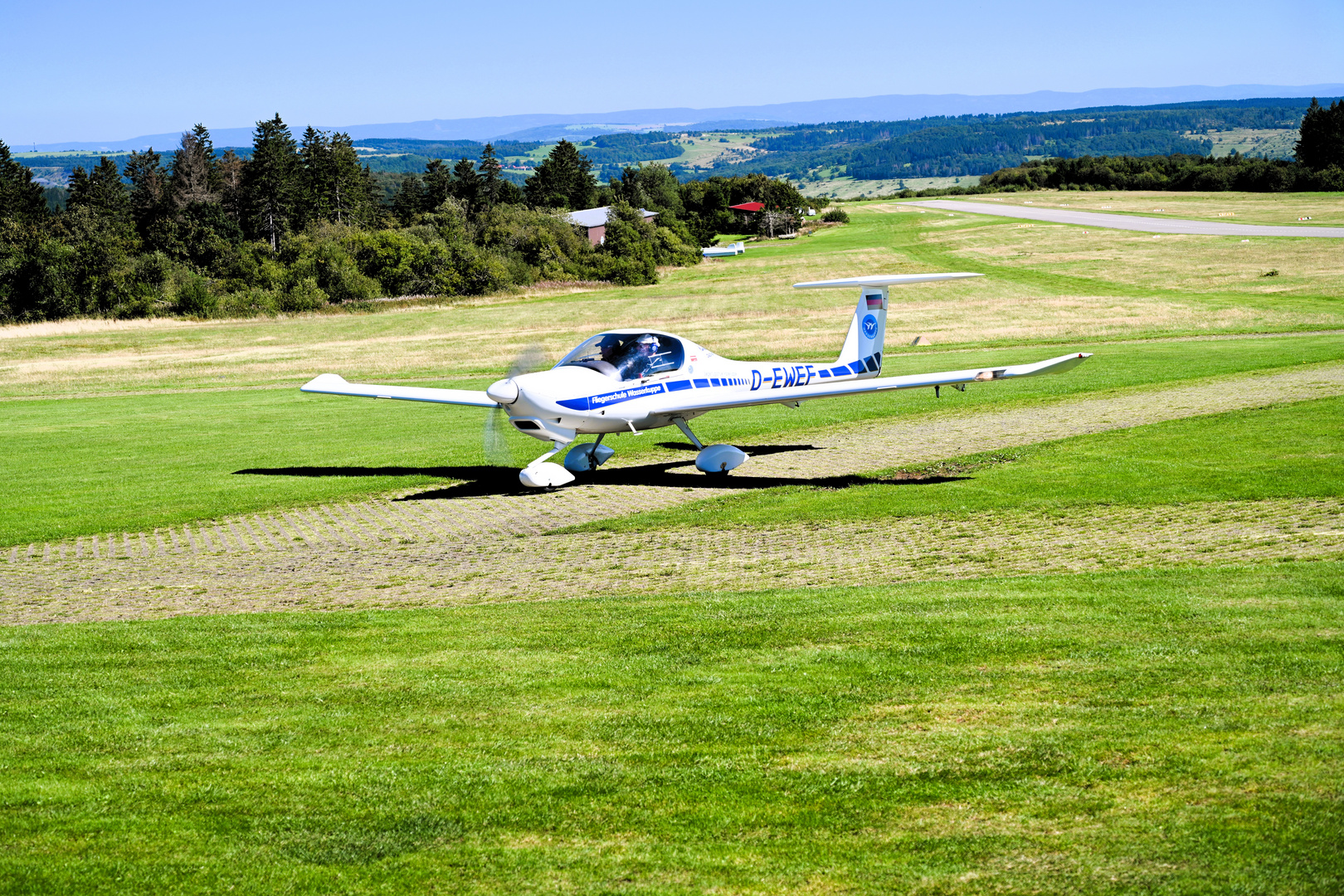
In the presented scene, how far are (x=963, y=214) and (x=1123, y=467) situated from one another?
382ft

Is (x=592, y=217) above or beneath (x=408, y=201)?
beneath

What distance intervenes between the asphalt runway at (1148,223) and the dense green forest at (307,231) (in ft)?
84.9

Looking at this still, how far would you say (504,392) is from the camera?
18.3 m

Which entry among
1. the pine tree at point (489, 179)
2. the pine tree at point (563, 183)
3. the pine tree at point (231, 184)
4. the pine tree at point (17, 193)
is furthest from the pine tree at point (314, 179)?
the pine tree at point (17, 193)

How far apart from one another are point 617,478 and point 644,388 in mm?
2187

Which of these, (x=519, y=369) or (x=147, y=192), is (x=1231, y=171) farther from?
(x=519, y=369)

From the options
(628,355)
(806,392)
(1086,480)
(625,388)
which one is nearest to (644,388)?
(625,388)

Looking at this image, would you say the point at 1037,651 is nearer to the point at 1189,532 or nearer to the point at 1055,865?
the point at 1055,865

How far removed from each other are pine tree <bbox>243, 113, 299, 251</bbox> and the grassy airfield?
99.9 metres

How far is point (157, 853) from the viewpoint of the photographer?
6.35m

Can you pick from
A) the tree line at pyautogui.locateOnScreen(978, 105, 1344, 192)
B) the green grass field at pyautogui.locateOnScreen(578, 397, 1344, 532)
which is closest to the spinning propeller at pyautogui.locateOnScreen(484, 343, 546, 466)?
the green grass field at pyautogui.locateOnScreen(578, 397, 1344, 532)

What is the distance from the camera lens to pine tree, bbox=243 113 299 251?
112 m

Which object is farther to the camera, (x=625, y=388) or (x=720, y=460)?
(x=720, y=460)

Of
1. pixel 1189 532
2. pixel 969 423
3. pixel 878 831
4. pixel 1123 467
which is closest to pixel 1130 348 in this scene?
pixel 969 423
